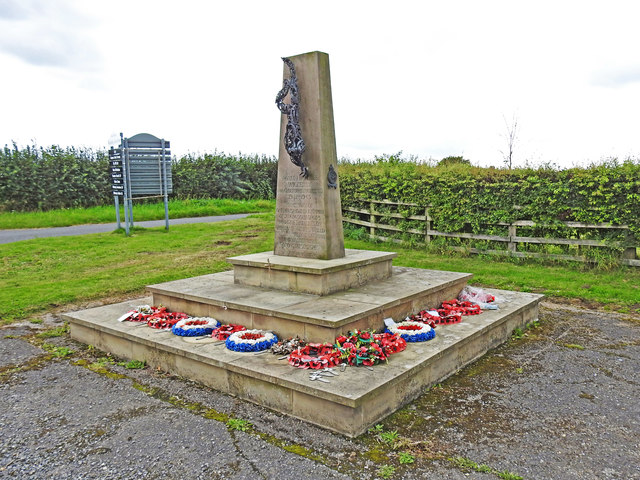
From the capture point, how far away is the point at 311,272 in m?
5.74

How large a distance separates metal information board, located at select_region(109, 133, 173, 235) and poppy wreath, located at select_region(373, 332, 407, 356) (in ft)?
37.9

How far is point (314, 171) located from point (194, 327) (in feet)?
7.97

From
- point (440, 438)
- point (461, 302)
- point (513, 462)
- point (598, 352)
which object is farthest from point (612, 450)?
point (461, 302)

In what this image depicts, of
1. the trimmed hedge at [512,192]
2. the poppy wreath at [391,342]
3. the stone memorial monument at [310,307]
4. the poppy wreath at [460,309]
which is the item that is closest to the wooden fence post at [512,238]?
the trimmed hedge at [512,192]

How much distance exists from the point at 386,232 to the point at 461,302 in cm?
A: 688

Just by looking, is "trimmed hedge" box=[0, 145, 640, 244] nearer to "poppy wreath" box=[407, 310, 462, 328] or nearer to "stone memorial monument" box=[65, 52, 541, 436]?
"stone memorial monument" box=[65, 52, 541, 436]

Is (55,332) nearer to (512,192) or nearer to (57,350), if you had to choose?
(57,350)

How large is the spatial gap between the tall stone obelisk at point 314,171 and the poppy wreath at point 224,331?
60.0 inches

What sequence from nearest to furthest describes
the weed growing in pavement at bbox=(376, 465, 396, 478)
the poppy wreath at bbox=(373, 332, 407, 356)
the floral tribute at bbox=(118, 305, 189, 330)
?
the weed growing in pavement at bbox=(376, 465, 396, 478) → the poppy wreath at bbox=(373, 332, 407, 356) → the floral tribute at bbox=(118, 305, 189, 330)

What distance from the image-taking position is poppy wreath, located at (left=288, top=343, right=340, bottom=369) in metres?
4.27

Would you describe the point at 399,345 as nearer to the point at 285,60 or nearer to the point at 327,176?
the point at 327,176

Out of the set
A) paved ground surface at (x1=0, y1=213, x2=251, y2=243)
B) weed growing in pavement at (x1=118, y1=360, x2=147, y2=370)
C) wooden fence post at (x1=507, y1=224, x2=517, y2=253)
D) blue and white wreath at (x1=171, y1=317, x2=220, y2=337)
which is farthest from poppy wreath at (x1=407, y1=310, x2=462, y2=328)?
paved ground surface at (x1=0, y1=213, x2=251, y2=243)

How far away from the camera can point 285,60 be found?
6.44 meters

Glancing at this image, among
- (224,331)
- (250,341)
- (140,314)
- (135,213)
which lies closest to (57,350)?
(140,314)
